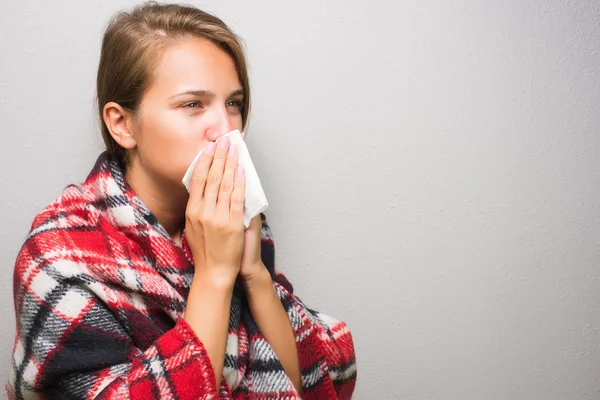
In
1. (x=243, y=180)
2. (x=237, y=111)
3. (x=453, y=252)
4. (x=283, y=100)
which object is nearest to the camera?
(x=243, y=180)

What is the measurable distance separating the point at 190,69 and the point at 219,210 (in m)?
0.25

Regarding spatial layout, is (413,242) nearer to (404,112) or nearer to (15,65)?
(404,112)

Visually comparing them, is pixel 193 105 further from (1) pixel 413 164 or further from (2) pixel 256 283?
(1) pixel 413 164

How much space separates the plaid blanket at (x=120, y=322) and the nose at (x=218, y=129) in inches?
6.8

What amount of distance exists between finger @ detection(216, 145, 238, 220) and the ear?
0.20 metres

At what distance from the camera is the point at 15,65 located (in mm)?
1156

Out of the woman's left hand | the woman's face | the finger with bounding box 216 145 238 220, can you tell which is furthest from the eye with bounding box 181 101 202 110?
the woman's left hand

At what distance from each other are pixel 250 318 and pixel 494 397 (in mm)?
711

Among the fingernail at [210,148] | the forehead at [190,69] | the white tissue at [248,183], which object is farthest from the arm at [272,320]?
the forehead at [190,69]

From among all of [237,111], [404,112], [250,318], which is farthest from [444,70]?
[250,318]

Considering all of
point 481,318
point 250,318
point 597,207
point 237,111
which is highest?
point 237,111

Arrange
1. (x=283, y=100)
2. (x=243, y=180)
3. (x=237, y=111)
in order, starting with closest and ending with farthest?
(x=243, y=180) < (x=237, y=111) < (x=283, y=100)

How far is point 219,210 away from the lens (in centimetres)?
96

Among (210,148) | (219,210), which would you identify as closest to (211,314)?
(219,210)
